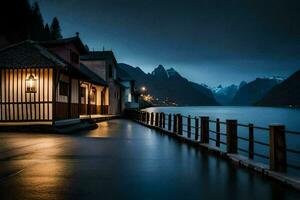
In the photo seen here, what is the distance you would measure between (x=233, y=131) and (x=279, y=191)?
16.8 feet

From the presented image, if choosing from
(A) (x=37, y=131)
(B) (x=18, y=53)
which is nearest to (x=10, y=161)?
(A) (x=37, y=131)

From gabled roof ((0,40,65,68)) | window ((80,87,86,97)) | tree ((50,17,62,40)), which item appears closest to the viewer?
gabled roof ((0,40,65,68))

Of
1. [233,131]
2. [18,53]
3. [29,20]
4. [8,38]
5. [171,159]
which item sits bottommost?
[171,159]

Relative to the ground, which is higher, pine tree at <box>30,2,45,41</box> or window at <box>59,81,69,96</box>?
pine tree at <box>30,2,45,41</box>

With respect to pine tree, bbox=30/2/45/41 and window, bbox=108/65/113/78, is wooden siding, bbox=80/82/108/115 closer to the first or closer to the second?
window, bbox=108/65/113/78

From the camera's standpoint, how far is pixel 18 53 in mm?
23469

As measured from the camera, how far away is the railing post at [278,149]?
8.45 m

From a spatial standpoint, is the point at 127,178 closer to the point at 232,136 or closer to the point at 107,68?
the point at 232,136

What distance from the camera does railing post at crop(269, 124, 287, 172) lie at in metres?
8.45

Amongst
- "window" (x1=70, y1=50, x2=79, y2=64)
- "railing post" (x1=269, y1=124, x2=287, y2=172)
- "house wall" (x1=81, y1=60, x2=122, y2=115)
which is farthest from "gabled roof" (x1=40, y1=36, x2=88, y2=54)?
"railing post" (x1=269, y1=124, x2=287, y2=172)

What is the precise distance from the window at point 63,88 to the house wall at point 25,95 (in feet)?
5.35

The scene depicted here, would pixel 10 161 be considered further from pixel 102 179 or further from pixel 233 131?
pixel 233 131

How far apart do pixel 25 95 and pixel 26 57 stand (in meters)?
2.65

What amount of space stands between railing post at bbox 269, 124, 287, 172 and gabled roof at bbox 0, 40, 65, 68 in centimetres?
1680
